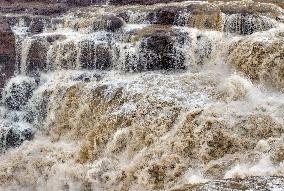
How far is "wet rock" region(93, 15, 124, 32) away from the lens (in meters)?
17.0

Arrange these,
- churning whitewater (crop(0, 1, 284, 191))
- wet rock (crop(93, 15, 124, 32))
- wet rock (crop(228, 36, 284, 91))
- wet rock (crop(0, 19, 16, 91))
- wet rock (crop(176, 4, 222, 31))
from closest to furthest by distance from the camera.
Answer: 1. churning whitewater (crop(0, 1, 284, 191))
2. wet rock (crop(228, 36, 284, 91))
3. wet rock (crop(176, 4, 222, 31))
4. wet rock (crop(0, 19, 16, 91))
5. wet rock (crop(93, 15, 124, 32))

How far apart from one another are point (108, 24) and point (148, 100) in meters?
5.22

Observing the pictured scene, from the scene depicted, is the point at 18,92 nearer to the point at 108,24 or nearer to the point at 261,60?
the point at 108,24

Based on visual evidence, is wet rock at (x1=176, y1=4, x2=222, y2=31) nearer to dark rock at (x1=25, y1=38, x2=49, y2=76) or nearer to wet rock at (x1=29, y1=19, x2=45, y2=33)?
dark rock at (x1=25, y1=38, x2=49, y2=76)

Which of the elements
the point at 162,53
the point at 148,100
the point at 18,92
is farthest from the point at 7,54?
the point at 148,100

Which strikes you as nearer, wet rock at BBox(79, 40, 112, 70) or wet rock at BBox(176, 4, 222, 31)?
wet rock at BBox(79, 40, 112, 70)

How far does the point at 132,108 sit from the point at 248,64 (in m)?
3.44

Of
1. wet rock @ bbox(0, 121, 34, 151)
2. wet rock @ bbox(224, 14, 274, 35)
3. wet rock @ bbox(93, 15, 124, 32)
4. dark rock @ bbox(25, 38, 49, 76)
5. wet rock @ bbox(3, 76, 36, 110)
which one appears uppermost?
A: wet rock @ bbox(224, 14, 274, 35)

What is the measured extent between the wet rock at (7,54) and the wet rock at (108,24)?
2.89m

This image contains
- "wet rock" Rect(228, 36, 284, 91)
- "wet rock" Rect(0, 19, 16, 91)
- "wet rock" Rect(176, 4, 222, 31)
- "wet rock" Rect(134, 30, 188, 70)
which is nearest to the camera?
"wet rock" Rect(228, 36, 284, 91)

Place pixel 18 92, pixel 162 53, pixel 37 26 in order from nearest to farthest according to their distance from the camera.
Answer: pixel 162 53 < pixel 18 92 < pixel 37 26

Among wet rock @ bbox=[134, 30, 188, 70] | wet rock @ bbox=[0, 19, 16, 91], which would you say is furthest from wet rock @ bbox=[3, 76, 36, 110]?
wet rock @ bbox=[134, 30, 188, 70]

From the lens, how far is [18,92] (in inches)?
614

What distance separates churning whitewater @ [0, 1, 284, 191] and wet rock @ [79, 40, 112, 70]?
3 cm
